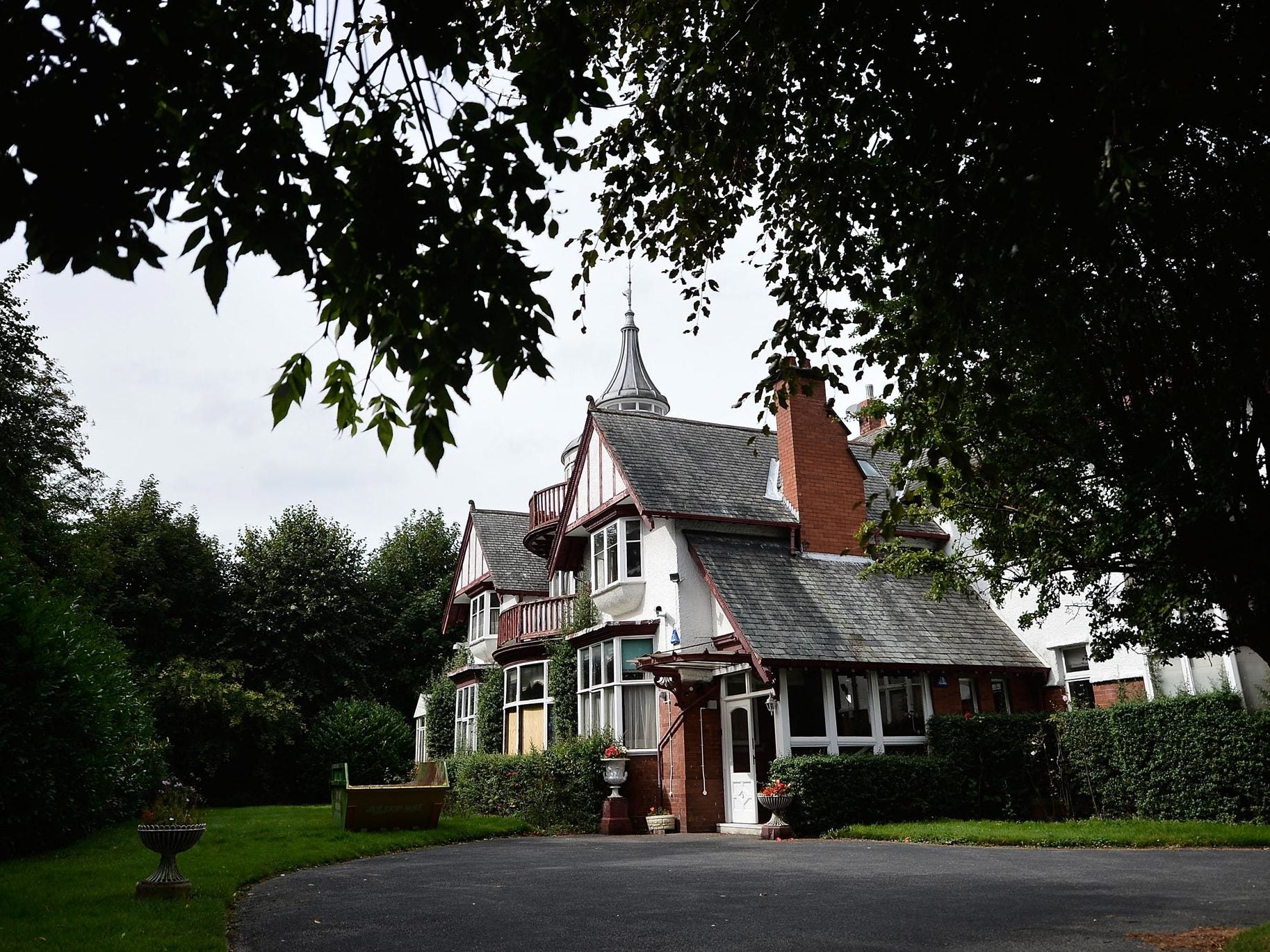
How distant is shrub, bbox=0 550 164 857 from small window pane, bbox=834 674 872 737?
43.2 feet

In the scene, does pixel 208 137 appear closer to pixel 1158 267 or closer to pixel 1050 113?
pixel 1050 113

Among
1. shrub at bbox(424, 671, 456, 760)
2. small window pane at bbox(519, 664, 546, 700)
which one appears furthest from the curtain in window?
shrub at bbox(424, 671, 456, 760)

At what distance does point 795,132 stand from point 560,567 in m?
18.7

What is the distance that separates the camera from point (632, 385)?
44.2m

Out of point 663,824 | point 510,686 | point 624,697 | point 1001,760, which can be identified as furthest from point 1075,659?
point 510,686

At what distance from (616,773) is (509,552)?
1396 cm

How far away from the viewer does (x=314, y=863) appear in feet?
43.9

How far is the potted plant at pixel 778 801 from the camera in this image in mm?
16672

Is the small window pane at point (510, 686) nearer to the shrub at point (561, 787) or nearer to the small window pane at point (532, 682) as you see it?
the small window pane at point (532, 682)

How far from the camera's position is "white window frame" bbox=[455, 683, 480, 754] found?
29.2m

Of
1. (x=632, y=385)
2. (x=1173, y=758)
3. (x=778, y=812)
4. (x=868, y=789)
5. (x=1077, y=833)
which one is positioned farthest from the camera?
(x=632, y=385)

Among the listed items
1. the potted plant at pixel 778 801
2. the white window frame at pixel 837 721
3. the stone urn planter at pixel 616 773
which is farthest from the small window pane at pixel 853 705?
the stone urn planter at pixel 616 773

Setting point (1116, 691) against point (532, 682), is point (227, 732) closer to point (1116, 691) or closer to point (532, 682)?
point (532, 682)

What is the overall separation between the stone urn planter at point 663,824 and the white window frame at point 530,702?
4739mm
